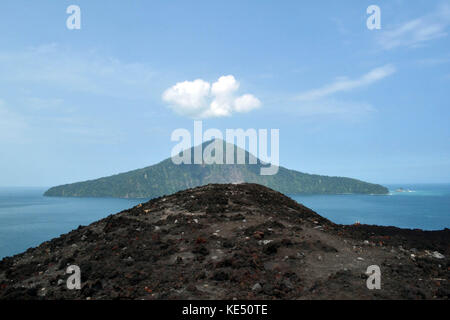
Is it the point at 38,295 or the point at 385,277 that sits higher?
the point at 385,277

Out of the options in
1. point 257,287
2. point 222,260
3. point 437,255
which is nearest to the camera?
point 257,287

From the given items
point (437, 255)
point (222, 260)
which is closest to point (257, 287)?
point (222, 260)

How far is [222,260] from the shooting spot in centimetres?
1381

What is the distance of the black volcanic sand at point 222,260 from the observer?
11.5m

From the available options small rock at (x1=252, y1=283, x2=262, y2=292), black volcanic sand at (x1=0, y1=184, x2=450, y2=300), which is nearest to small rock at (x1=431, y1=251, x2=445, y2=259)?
black volcanic sand at (x1=0, y1=184, x2=450, y2=300)

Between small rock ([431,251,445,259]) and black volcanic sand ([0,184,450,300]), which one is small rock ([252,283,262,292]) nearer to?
black volcanic sand ([0,184,450,300])

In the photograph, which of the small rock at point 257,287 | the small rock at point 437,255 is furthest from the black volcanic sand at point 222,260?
the small rock at point 437,255

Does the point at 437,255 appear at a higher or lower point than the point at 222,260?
lower

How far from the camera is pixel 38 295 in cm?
1307

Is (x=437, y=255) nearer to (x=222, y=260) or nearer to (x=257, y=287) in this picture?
(x=257, y=287)
